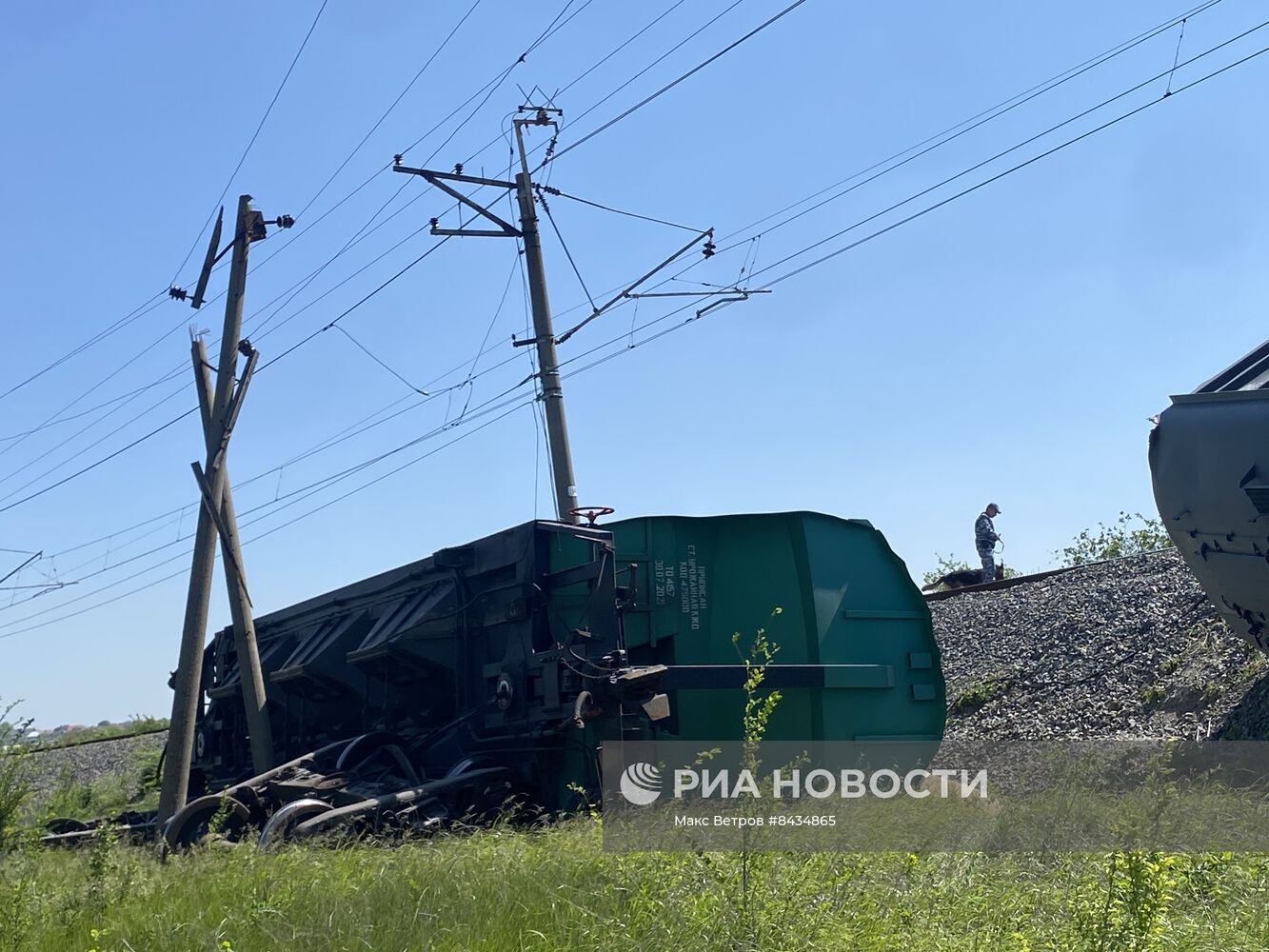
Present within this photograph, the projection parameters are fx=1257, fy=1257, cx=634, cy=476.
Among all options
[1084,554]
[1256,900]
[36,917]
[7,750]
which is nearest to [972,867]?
[1256,900]

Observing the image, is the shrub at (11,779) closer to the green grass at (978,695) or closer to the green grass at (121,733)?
the green grass at (978,695)

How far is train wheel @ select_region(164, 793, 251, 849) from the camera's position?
9.59 metres

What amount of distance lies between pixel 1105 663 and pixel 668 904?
9385 millimetres

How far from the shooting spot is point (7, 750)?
10547 millimetres

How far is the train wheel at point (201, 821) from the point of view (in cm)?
959

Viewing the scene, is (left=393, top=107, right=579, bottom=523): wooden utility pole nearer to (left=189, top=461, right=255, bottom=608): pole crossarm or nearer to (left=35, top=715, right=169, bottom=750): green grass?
Result: (left=189, top=461, right=255, bottom=608): pole crossarm

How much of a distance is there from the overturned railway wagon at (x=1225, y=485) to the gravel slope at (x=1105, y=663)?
318 centimetres

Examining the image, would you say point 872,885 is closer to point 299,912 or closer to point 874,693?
point 299,912

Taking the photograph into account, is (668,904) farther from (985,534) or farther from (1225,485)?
(985,534)

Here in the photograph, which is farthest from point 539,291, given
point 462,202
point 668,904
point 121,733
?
point 121,733

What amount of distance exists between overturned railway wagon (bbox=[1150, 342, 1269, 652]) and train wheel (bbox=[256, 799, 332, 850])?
6141 mm

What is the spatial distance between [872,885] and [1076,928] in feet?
Answer: 4.03

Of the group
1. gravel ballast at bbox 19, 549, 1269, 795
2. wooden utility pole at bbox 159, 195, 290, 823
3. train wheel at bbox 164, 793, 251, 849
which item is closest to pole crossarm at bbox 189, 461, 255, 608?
wooden utility pole at bbox 159, 195, 290, 823

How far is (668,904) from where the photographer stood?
541cm
